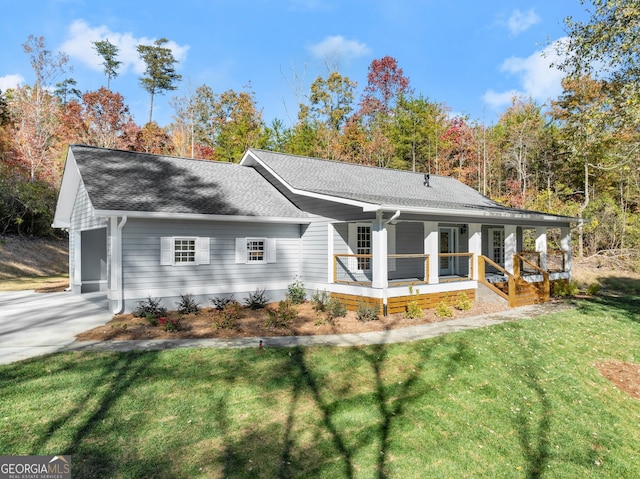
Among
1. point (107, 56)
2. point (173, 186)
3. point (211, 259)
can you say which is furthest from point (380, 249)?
point (107, 56)

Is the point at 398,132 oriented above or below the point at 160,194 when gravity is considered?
above

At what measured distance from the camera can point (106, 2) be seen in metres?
17.0

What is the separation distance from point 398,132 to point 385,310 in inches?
986

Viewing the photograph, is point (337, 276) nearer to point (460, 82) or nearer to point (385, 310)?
point (385, 310)

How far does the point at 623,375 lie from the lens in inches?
297

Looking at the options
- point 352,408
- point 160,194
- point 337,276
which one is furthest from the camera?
point 337,276

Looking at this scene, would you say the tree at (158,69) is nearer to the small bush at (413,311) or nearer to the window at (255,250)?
the window at (255,250)

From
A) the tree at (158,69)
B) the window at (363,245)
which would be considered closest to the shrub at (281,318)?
the window at (363,245)

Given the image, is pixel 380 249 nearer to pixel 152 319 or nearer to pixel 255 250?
pixel 255 250

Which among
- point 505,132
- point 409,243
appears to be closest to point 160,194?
point 409,243

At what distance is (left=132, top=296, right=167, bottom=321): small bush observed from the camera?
1025 centimetres

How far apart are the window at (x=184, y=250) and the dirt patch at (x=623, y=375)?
33.5 ft

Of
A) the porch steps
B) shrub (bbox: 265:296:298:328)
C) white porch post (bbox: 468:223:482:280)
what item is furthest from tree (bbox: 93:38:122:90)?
the porch steps

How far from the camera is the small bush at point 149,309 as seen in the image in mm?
10250
